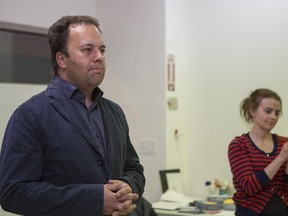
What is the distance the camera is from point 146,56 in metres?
3.99

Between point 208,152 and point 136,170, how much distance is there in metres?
2.27

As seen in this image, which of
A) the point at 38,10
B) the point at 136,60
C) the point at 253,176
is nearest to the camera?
the point at 253,176

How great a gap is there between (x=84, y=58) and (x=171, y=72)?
7.83 ft

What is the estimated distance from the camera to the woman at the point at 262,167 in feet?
7.70

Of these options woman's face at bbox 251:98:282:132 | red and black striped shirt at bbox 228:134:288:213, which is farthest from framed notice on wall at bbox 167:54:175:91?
red and black striped shirt at bbox 228:134:288:213

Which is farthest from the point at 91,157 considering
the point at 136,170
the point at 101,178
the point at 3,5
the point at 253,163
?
the point at 3,5

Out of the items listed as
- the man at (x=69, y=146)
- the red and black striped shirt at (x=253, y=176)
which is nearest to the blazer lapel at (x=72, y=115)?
the man at (x=69, y=146)

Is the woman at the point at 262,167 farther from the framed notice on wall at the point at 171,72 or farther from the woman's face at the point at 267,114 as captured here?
the framed notice on wall at the point at 171,72

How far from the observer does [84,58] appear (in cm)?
161

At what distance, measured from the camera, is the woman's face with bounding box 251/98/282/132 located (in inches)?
99.3

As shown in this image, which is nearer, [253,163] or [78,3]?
[253,163]

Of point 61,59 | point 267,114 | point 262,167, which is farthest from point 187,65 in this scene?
point 61,59

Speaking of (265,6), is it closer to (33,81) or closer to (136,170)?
(33,81)

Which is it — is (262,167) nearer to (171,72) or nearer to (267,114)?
(267,114)
